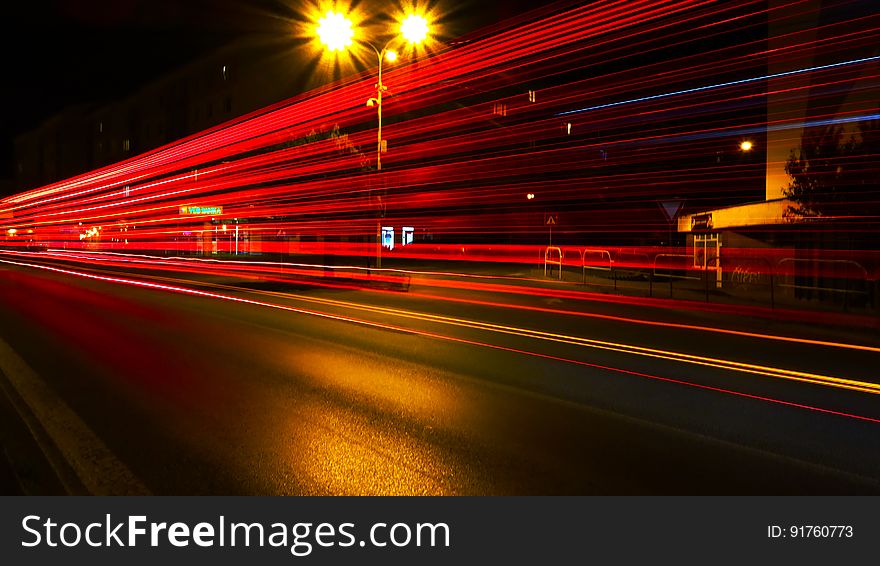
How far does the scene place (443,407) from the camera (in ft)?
19.4

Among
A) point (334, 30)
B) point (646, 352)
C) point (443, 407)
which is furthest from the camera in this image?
point (334, 30)

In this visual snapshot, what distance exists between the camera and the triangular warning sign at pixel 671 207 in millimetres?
29047

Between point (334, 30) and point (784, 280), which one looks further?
point (784, 280)

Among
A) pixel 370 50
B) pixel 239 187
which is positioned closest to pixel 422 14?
pixel 370 50

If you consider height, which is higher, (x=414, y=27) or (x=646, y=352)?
(x=414, y=27)

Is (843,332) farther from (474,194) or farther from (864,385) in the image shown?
(474,194)

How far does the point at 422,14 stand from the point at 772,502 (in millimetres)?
16505

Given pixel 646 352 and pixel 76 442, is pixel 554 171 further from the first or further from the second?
pixel 76 442

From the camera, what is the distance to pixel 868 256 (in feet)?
47.6

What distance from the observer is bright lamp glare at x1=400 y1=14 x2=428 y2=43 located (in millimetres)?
17031

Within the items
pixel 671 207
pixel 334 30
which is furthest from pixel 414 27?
pixel 671 207

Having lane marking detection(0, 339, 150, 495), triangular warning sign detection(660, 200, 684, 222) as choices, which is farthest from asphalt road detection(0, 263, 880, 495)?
triangular warning sign detection(660, 200, 684, 222)

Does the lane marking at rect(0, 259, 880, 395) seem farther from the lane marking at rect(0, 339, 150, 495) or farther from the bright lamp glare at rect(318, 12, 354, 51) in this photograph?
the bright lamp glare at rect(318, 12, 354, 51)

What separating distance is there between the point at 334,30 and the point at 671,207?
64.3 ft
